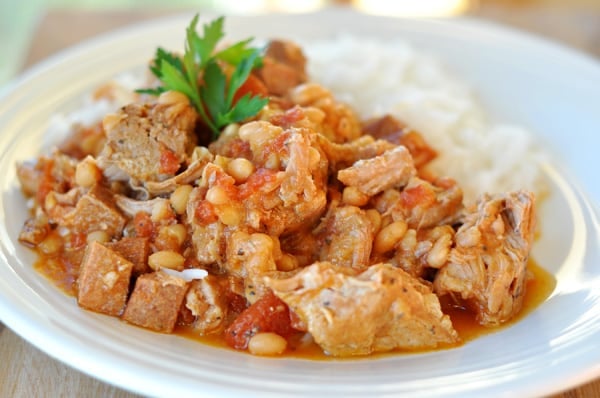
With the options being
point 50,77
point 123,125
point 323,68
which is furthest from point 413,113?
point 50,77

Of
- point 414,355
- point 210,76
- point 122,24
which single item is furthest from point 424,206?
point 122,24

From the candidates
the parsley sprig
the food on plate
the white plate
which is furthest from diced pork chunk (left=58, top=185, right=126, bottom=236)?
the parsley sprig

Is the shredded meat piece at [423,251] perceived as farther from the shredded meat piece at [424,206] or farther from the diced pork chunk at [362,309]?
the diced pork chunk at [362,309]

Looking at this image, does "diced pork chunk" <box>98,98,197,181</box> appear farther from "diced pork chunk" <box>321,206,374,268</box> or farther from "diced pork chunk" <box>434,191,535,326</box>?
"diced pork chunk" <box>434,191,535,326</box>

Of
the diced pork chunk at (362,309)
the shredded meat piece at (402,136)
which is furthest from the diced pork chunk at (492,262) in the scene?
the shredded meat piece at (402,136)

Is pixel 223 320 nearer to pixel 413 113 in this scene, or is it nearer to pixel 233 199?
pixel 233 199

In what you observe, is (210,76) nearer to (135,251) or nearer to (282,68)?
(282,68)
